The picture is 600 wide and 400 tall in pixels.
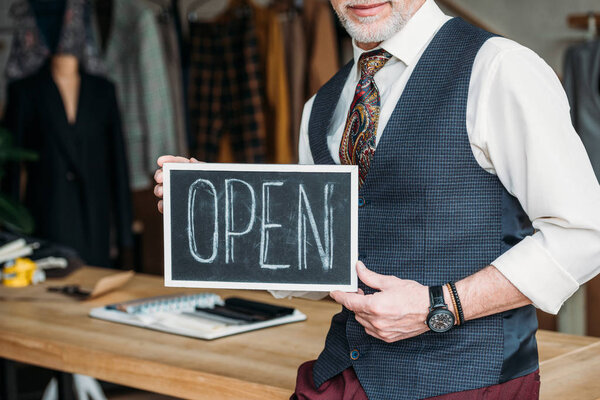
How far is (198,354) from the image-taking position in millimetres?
1760

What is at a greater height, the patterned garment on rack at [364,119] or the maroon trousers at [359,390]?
the patterned garment on rack at [364,119]

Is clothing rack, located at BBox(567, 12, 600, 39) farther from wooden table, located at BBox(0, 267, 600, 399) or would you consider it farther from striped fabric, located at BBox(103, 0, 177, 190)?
striped fabric, located at BBox(103, 0, 177, 190)

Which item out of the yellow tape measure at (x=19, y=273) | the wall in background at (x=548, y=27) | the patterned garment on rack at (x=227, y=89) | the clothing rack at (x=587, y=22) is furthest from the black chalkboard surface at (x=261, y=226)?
the patterned garment on rack at (x=227, y=89)

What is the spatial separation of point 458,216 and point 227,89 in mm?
3261

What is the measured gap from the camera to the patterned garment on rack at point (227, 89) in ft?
13.5

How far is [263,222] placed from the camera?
4.04ft

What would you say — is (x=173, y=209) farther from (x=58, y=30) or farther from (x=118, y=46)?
(x=118, y=46)

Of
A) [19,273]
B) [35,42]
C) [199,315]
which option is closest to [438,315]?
[199,315]

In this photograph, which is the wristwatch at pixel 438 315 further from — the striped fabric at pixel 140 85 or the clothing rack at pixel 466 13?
the striped fabric at pixel 140 85

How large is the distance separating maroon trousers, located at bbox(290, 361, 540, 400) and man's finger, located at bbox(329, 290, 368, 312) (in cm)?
15

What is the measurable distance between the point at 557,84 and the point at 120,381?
123 cm

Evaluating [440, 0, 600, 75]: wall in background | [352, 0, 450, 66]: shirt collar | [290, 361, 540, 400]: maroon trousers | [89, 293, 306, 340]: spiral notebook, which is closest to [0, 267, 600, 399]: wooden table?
[89, 293, 306, 340]: spiral notebook

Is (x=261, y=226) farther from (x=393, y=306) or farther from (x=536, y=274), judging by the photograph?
(x=536, y=274)

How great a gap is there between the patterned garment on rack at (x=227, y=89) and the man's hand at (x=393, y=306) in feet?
10.0
